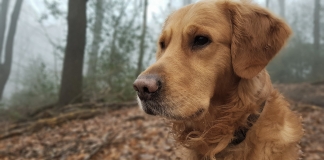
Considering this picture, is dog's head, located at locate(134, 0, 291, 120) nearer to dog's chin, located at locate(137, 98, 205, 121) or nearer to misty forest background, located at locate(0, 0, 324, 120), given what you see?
dog's chin, located at locate(137, 98, 205, 121)

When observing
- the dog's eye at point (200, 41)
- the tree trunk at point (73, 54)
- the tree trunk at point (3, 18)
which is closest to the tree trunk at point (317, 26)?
the tree trunk at point (73, 54)

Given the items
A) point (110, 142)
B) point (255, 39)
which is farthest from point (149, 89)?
point (110, 142)

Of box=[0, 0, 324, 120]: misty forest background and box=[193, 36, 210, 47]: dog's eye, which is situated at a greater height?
box=[193, 36, 210, 47]: dog's eye

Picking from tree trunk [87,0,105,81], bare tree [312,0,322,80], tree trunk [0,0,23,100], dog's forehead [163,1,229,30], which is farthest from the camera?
tree trunk [0,0,23,100]

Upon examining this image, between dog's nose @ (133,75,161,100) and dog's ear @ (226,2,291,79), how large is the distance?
0.76 m

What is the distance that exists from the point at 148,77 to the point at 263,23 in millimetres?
1182

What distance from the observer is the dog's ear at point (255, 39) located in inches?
95.2

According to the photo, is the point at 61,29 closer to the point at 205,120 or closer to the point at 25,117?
the point at 25,117

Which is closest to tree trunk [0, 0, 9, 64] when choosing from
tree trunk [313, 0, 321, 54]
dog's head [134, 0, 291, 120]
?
tree trunk [313, 0, 321, 54]

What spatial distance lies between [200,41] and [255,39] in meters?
0.48

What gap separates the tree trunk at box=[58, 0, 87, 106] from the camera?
31.6 ft

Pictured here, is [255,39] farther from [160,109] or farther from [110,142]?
[110,142]

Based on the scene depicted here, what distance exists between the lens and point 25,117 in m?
9.48

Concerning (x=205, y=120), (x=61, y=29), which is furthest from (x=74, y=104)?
(x=205, y=120)
